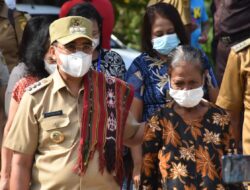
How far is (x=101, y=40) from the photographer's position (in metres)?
7.22

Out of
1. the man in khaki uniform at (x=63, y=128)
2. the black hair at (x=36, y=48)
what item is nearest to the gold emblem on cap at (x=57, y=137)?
the man in khaki uniform at (x=63, y=128)

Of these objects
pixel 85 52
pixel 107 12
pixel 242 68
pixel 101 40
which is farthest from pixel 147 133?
pixel 107 12

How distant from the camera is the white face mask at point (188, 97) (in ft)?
18.9

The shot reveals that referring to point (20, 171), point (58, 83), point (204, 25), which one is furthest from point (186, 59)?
point (204, 25)

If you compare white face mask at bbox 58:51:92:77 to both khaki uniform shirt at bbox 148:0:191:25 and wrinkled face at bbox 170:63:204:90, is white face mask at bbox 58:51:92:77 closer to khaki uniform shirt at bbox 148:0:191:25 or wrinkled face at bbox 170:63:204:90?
wrinkled face at bbox 170:63:204:90

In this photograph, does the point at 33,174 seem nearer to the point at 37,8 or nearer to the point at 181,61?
the point at 181,61

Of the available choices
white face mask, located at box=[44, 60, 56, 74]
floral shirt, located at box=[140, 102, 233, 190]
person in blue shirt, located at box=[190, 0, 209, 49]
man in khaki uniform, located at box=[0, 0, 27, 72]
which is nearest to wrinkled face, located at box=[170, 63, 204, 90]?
floral shirt, located at box=[140, 102, 233, 190]

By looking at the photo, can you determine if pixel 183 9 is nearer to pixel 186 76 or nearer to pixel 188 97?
pixel 186 76

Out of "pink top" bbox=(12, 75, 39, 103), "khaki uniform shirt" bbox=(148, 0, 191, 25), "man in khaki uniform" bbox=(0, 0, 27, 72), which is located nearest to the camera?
"pink top" bbox=(12, 75, 39, 103)

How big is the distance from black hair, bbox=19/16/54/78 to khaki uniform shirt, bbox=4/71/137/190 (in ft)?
2.82

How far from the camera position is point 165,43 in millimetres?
6961

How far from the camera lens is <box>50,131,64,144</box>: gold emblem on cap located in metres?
5.64

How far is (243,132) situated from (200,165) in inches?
39.8

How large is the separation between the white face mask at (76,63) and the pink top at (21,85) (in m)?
0.71
